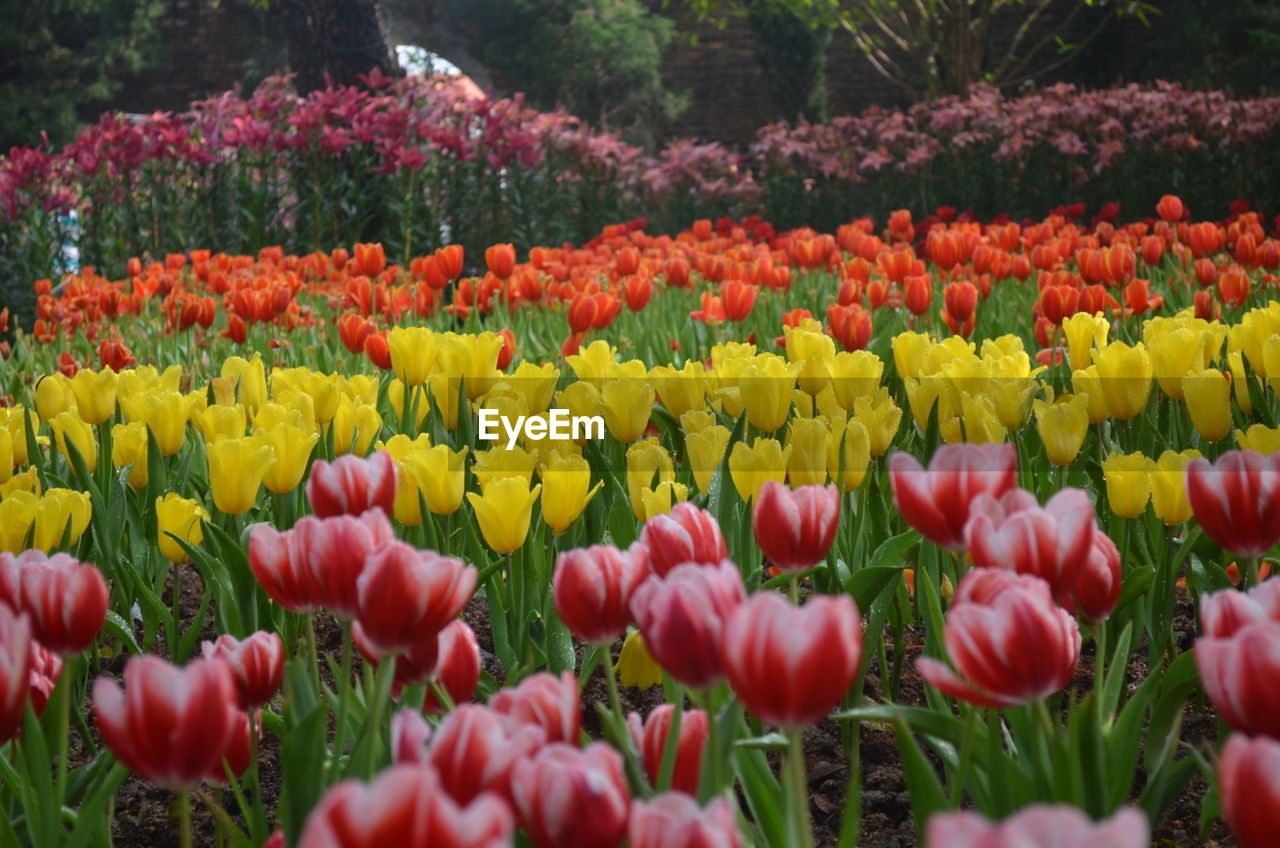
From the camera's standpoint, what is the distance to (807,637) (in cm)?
65

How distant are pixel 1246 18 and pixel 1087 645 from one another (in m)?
14.9

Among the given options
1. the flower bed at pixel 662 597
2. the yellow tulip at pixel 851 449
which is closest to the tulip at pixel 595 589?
the flower bed at pixel 662 597

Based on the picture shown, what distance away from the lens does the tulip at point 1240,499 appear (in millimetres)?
960

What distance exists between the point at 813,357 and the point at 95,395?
3.60ft

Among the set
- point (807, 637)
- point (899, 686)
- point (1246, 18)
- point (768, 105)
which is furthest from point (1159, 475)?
point (768, 105)

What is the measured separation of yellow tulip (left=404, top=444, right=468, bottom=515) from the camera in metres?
1.36

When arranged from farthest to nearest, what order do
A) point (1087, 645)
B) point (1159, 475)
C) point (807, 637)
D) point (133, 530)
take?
point (133, 530)
point (1087, 645)
point (1159, 475)
point (807, 637)

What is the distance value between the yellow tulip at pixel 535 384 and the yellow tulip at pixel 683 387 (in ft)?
0.52

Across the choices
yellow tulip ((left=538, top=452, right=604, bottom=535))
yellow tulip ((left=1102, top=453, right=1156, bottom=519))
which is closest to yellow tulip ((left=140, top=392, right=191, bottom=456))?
yellow tulip ((left=538, top=452, right=604, bottom=535))

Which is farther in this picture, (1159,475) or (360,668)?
(360,668)

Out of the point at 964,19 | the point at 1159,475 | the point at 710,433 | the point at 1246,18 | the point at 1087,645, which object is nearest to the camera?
the point at 1159,475

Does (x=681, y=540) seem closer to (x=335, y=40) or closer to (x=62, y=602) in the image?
(x=62, y=602)

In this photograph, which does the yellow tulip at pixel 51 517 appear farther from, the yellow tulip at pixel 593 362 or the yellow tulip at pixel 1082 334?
the yellow tulip at pixel 1082 334

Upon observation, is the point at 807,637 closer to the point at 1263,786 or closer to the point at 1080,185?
the point at 1263,786
